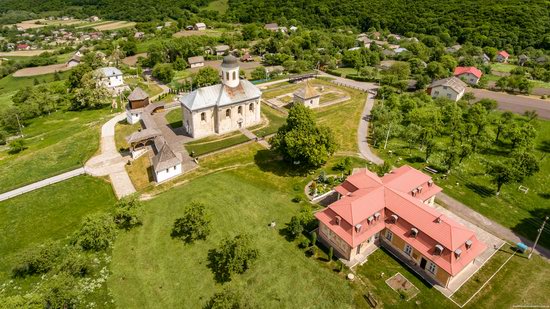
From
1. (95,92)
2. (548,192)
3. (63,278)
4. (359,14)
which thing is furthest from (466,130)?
(359,14)

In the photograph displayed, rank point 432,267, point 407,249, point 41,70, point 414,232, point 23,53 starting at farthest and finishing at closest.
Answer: point 23,53, point 41,70, point 407,249, point 414,232, point 432,267

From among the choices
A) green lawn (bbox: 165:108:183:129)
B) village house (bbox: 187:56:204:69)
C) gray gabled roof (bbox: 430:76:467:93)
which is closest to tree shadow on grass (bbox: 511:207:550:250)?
gray gabled roof (bbox: 430:76:467:93)

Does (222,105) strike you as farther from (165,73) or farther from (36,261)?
(165,73)

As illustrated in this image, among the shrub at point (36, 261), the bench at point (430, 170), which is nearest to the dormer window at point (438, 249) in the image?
the bench at point (430, 170)

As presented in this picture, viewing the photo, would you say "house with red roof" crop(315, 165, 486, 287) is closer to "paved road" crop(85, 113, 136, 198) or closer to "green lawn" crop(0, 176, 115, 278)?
"paved road" crop(85, 113, 136, 198)

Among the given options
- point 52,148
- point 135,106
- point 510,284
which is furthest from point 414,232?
point 52,148

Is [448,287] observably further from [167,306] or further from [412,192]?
[167,306]
